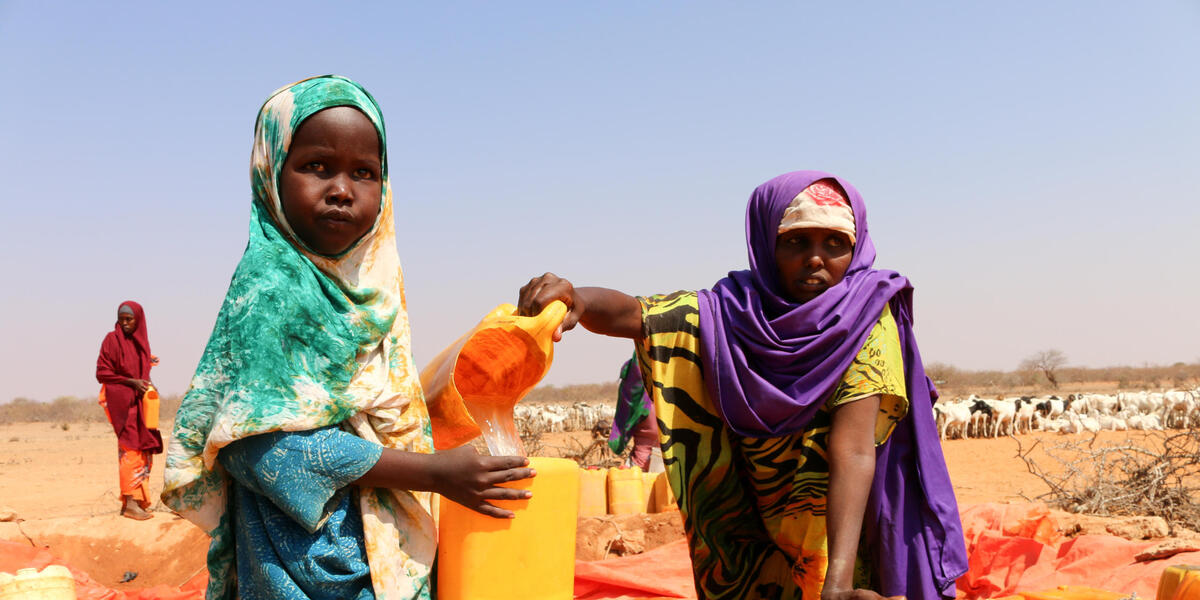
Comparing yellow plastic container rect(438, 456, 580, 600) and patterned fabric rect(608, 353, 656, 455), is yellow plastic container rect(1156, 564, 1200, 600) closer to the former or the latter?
yellow plastic container rect(438, 456, 580, 600)

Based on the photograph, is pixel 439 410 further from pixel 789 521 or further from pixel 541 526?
pixel 789 521

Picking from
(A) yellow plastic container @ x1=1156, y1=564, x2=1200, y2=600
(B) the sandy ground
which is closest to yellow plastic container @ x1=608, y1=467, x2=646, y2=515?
(B) the sandy ground

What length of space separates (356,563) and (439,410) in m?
0.42

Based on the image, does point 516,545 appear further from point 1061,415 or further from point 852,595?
point 1061,415

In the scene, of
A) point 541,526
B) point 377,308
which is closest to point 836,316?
point 541,526

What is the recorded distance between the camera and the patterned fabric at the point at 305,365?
1.76 meters

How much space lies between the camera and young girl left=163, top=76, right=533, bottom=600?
5.79 ft

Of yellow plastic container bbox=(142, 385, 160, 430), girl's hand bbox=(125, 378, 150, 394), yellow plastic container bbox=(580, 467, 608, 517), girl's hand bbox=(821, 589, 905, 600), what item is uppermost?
girl's hand bbox=(821, 589, 905, 600)

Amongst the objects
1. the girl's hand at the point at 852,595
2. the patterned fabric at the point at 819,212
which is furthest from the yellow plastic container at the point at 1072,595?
the patterned fabric at the point at 819,212

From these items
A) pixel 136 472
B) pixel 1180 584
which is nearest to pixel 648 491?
pixel 136 472

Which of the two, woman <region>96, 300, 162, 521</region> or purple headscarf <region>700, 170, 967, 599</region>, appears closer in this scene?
purple headscarf <region>700, 170, 967, 599</region>

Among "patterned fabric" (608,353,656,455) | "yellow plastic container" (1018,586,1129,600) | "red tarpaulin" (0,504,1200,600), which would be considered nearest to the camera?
"yellow plastic container" (1018,586,1129,600)

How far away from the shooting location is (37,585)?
2.80m

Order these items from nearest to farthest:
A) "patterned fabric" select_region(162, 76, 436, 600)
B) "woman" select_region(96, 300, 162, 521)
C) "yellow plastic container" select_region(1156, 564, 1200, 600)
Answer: "patterned fabric" select_region(162, 76, 436, 600), "yellow plastic container" select_region(1156, 564, 1200, 600), "woman" select_region(96, 300, 162, 521)
